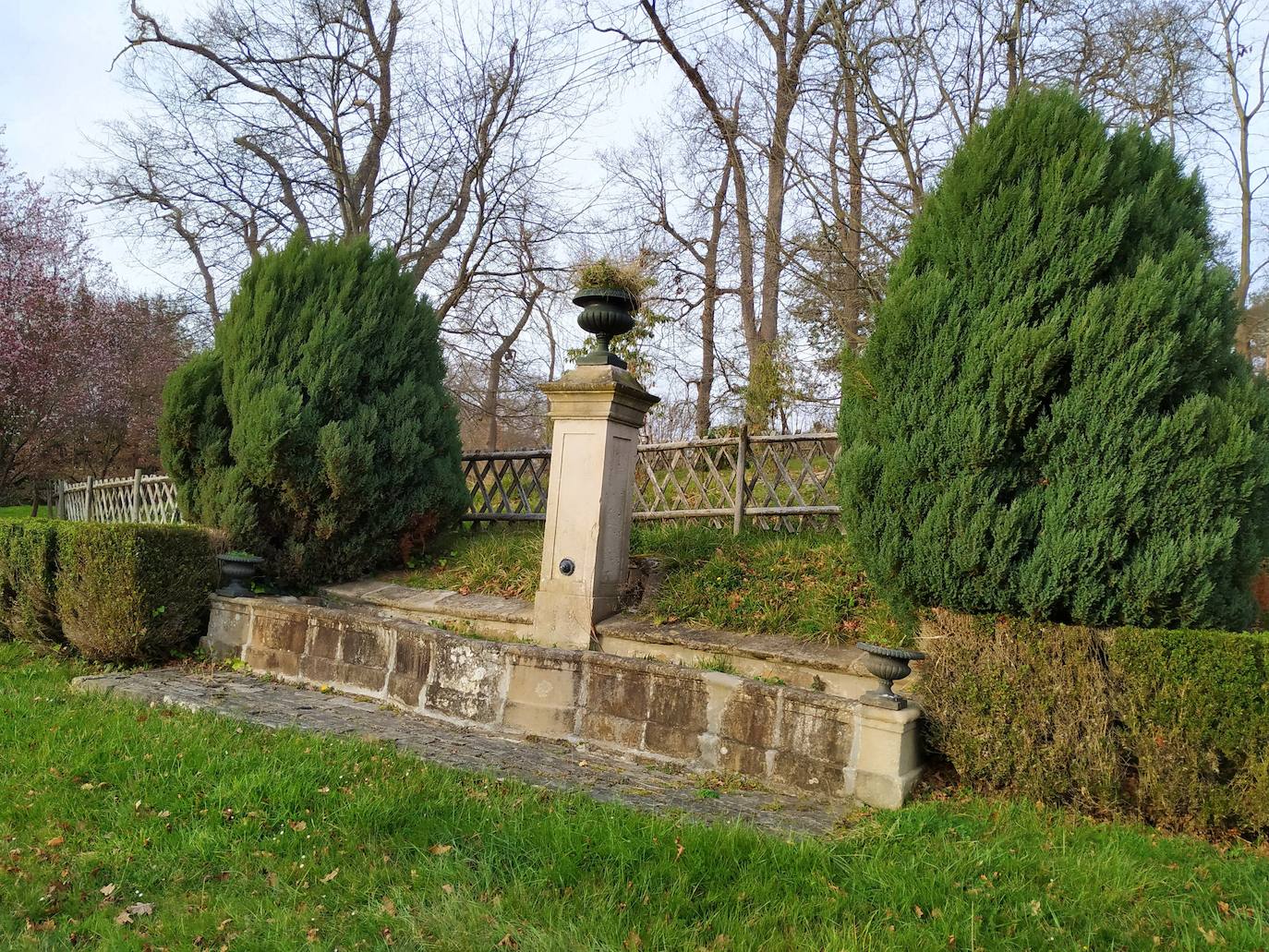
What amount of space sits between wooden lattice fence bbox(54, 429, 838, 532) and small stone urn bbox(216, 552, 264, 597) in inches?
61.7

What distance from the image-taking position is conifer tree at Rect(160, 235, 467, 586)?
21.6ft

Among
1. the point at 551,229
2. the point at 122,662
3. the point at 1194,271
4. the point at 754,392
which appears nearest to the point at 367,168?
the point at 551,229

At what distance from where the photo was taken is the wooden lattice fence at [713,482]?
714 centimetres

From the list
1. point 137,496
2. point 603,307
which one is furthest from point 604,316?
point 137,496

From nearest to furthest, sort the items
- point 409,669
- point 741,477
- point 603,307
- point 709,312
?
point 409,669
point 603,307
point 741,477
point 709,312

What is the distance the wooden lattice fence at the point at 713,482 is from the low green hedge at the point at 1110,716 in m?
3.26

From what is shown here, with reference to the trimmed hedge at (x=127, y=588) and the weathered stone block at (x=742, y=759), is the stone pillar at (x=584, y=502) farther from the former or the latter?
the trimmed hedge at (x=127, y=588)

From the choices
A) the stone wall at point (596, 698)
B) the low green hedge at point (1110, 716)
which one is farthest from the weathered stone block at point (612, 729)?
the low green hedge at point (1110, 716)

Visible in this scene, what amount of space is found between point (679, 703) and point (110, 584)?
4.37m

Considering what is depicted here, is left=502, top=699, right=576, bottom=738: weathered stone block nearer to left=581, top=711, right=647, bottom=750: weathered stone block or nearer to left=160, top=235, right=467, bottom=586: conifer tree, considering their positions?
left=581, top=711, right=647, bottom=750: weathered stone block

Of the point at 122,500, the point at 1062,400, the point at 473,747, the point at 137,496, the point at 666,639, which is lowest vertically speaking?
the point at 473,747

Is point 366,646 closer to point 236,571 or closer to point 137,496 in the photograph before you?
point 236,571

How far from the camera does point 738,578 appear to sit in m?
5.45

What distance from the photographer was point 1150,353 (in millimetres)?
3416
